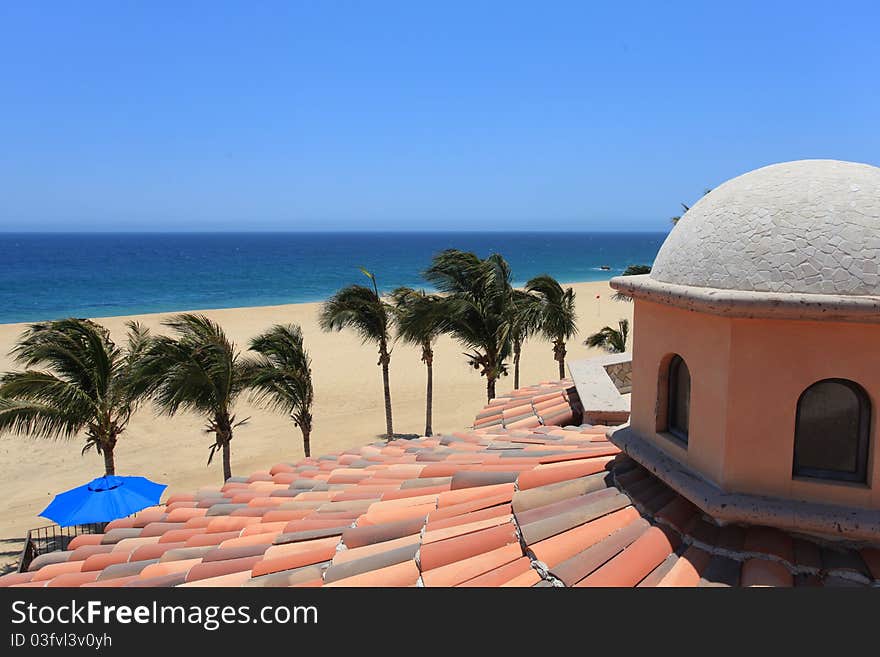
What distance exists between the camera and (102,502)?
44.3 ft

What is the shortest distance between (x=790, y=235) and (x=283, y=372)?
600 inches

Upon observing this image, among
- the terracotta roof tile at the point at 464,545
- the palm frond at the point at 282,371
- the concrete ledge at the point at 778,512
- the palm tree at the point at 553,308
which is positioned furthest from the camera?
the palm tree at the point at 553,308

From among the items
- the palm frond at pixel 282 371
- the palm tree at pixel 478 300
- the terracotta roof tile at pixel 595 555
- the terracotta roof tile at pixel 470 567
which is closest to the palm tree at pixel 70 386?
the palm frond at pixel 282 371

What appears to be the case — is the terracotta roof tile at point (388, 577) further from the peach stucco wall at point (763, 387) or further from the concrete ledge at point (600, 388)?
the concrete ledge at point (600, 388)

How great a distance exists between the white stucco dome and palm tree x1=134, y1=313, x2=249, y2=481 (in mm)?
13030

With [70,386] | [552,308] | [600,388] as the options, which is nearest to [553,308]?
[552,308]

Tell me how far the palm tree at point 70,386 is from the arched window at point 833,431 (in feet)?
47.6

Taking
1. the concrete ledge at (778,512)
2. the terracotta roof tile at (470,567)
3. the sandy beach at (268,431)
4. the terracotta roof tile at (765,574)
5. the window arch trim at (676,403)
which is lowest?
the sandy beach at (268,431)

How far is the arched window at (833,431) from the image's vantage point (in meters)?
3.98

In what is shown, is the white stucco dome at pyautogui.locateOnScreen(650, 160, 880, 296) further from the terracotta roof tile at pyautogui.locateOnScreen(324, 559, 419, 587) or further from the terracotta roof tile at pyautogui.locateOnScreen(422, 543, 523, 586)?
the terracotta roof tile at pyautogui.locateOnScreen(324, 559, 419, 587)

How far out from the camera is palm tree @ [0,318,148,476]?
14.9m

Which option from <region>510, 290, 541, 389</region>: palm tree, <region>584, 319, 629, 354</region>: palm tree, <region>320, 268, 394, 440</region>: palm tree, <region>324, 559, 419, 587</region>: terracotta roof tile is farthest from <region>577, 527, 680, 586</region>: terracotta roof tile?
<region>584, 319, 629, 354</region>: palm tree

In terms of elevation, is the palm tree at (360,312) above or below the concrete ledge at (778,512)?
below
